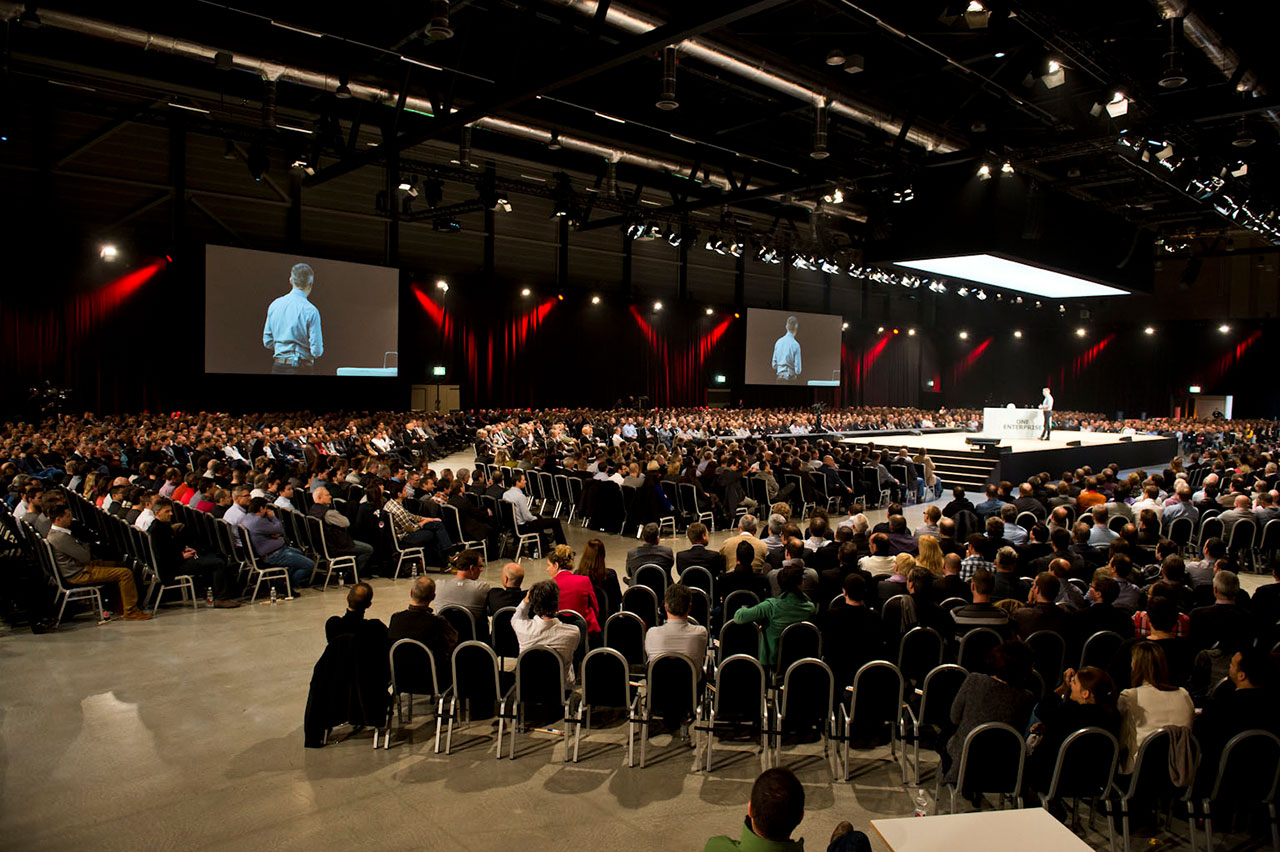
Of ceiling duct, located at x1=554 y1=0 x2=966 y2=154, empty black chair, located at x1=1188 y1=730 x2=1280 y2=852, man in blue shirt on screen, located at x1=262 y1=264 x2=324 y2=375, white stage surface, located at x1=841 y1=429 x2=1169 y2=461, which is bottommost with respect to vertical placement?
empty black chair, located at x1=1188 y1=730 x2=1280 y2=852

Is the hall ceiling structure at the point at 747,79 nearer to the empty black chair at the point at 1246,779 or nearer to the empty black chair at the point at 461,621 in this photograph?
the empty black chair at the point at 461,621

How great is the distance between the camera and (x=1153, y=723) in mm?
3523

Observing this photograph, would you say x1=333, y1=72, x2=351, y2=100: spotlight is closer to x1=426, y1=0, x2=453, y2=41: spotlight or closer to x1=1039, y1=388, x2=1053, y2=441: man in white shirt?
x1=426, y1=0, x2=453, y2=41: spotlight

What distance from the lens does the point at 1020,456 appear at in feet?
54.3

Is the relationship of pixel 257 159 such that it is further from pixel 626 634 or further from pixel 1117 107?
pixel 1117 107

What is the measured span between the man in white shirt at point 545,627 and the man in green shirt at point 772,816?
2.44 metres

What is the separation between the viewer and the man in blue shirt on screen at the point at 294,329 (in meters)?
19.3

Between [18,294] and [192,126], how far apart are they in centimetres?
651

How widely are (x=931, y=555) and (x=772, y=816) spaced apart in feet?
14.2

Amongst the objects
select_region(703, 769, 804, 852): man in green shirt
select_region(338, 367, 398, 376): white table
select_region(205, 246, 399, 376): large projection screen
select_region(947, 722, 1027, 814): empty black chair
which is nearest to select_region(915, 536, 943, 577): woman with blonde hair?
select_region(947, 722, 1027, 814): empty black chair

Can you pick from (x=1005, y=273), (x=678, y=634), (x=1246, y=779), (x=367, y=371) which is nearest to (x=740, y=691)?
(x=678, y=634)

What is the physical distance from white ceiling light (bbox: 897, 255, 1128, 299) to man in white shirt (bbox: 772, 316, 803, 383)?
434 inches

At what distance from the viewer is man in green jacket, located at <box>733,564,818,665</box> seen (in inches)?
189

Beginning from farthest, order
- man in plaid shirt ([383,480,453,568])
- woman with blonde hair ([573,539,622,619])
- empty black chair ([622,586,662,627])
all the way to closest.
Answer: man in plaid shirt ([383,480,453,568]), woman with blonde hair ([573,539,622,619]), empty black chair ([622,586,662,627])
